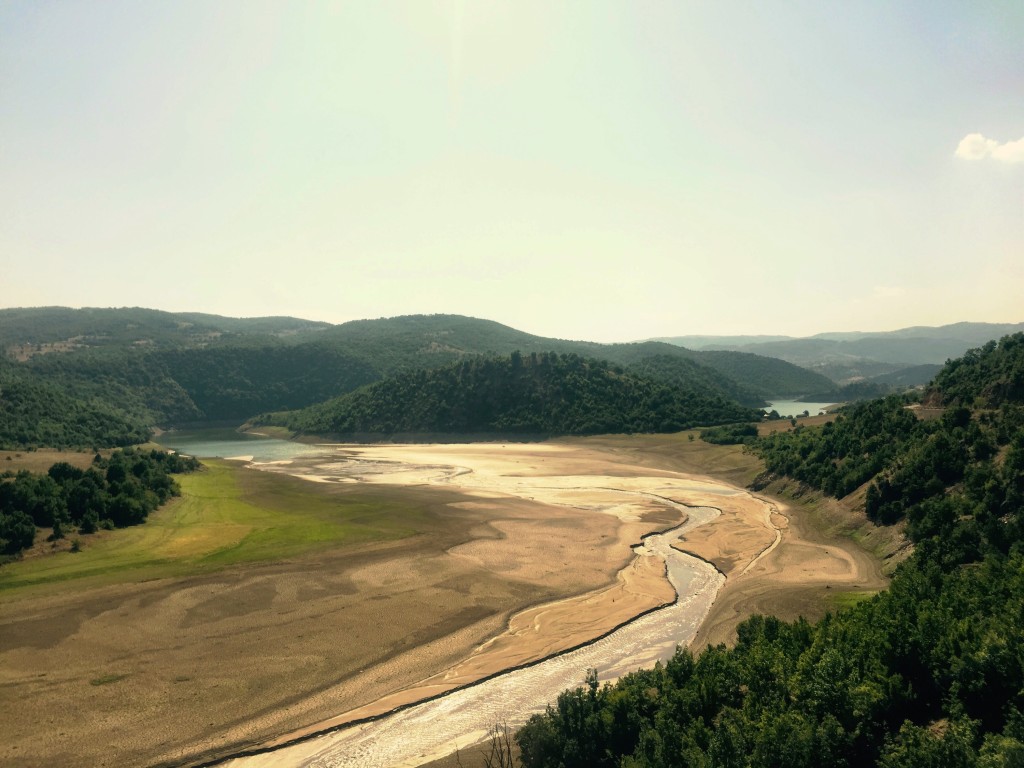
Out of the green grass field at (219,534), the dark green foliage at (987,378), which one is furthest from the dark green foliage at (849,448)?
the green grass field at (219,534)

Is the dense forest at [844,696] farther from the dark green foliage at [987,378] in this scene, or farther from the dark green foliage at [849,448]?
the dark green foliage at [987,378]

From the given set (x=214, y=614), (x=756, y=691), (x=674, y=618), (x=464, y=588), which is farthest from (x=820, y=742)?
(x=214, y=614)

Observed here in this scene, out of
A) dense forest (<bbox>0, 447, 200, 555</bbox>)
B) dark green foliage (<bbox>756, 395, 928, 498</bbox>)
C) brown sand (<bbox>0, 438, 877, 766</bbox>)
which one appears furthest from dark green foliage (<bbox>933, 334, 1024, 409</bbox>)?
dense forest (<bbox>0, 447, 200, 555</bbox>)

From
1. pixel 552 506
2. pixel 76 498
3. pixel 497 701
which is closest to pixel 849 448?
pixel 552 506

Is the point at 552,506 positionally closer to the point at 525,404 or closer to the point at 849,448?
the point at 849,448

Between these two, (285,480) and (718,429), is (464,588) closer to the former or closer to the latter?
(285,480)

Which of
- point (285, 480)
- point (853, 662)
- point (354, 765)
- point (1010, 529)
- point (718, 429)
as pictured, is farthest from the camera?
point (718, 429)

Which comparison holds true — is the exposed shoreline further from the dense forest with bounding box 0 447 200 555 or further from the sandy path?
the dense forest with bounding box 0 447 200 555
